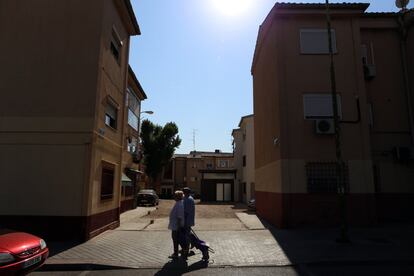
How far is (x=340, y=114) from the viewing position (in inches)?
524

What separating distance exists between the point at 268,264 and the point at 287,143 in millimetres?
6467

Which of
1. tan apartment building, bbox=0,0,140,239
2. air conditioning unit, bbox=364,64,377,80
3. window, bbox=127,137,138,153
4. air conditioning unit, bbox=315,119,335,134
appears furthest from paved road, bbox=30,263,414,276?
window, bbox=127,137,138,153

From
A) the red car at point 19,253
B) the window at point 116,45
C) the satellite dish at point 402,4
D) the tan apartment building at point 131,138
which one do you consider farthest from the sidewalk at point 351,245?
the tan apartment building at point 131,138

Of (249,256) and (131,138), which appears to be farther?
(131,138)

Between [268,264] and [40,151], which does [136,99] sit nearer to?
[40,151]

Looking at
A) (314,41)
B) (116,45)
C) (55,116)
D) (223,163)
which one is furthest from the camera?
(223,163)

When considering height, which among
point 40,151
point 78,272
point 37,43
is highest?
point 37,43

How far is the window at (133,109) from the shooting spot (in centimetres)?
2262

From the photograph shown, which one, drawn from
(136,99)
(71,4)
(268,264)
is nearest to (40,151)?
(71,4)

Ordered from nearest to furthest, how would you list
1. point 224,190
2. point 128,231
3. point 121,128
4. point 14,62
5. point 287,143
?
point 14,62 < point 128,231 < point 287,143 < point 121,128 < point 224,190

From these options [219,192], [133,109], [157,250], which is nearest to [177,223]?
[157,250]

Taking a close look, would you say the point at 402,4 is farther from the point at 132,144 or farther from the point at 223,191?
the point at 223,191

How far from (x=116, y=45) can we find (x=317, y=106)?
883 centimetres

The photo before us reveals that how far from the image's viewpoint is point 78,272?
7.04m
